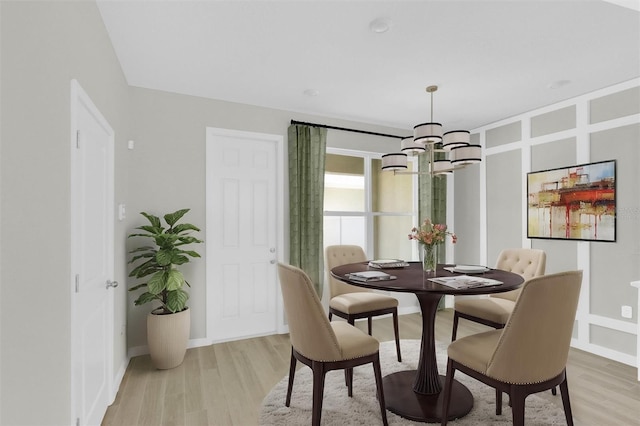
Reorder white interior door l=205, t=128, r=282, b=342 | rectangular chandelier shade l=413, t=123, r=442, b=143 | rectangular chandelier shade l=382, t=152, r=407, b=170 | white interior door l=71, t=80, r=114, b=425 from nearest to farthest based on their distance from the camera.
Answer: white interior door l=71, t=80, r=114, b=425 < rectangular chandelier shade l=413, t=123, r=442, b=143 < rectangular chandelier shade l=382, t=152, r=407, b=170 < white interior door l=205, t=128, r=282, b=342

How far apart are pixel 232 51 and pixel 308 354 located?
7.59 ft

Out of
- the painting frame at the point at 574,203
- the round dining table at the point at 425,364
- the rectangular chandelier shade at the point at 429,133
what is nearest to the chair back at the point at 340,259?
the round dining table at the point at 425,364

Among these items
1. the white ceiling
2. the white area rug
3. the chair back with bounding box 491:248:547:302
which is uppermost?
the white ceiling

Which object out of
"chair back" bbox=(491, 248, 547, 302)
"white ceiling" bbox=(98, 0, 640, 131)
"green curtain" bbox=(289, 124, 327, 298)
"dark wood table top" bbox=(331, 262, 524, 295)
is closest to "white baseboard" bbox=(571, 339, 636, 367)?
"chair back" bbox=(491, 248, 547, 302)

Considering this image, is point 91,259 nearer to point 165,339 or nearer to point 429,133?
point 165,339

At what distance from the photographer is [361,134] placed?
4.51 metres

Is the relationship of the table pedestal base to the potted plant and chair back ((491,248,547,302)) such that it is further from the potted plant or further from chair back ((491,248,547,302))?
the potted plant

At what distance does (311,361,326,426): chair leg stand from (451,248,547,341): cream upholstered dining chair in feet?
5.34

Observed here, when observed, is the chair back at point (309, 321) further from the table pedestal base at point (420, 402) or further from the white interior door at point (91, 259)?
the white interior door at point (91, 259)

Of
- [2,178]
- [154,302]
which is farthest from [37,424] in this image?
[154,302]

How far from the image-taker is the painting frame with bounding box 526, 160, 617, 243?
3279mm

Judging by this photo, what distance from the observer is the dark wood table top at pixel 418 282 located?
1.99m

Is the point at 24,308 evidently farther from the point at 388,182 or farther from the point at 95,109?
the point at 388,182

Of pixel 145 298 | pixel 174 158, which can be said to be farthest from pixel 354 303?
pixel 174 158
